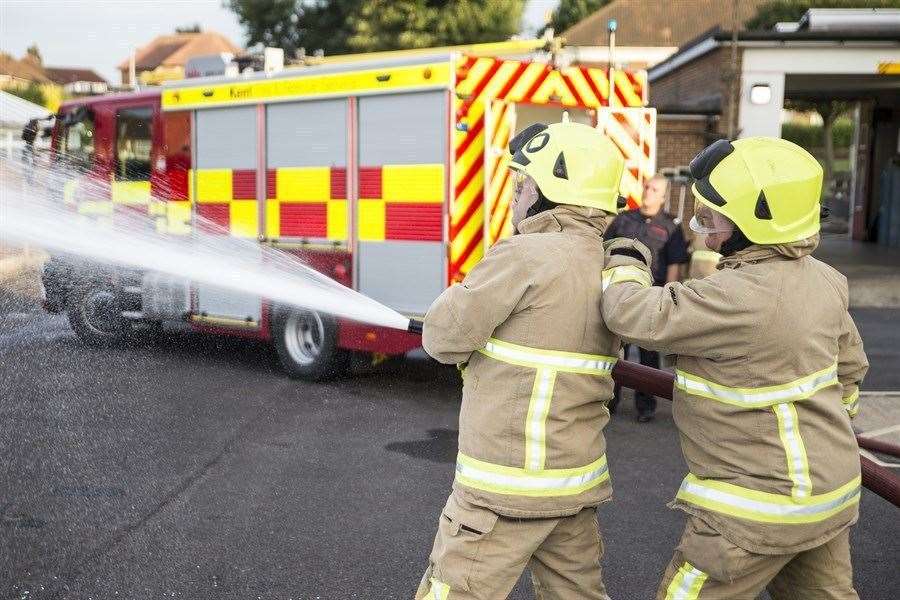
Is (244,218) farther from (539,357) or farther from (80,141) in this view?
(539,357)

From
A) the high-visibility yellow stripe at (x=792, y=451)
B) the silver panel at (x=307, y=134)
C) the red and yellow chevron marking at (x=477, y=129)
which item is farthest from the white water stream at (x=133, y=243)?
the high-visibility yellow stripe at (x=792, y=451)

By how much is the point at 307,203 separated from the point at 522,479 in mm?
5431

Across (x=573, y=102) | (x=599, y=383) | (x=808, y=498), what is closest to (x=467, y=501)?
(x=599, y=383)

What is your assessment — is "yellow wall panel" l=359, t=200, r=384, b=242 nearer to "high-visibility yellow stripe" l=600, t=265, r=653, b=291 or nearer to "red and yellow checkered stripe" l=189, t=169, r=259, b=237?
"red and yellow checkered stripe" l=189, t=169, r=259, b=237

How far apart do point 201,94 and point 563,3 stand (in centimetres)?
4715

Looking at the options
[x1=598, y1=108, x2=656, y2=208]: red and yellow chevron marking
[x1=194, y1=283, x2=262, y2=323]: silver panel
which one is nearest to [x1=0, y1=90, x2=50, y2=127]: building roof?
[x1=194, y1=283, x2=262, y2=323]: silver panel

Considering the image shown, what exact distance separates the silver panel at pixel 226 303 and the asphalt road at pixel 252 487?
0.46m

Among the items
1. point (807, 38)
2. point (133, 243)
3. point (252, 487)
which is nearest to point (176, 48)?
point (807, 38)

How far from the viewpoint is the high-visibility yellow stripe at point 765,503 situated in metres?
2.26

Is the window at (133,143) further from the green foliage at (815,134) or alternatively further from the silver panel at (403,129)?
the green foliage at (815,134)

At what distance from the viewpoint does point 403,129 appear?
6879 millimetres

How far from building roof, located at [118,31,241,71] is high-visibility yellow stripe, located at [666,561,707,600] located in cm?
7374

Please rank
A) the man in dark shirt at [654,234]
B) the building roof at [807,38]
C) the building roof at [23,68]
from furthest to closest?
the building roof at [23,68] < the building roof at [807,38] < the man in dark shirt at [654,234]

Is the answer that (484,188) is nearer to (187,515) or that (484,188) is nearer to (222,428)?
(222,428)
